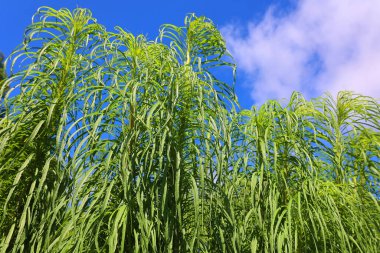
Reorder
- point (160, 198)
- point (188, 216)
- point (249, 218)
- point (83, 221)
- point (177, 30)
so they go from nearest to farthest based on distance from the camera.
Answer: point (83, 221)
point (160, 198)
point (188, 216)
point (249, 218)
point (177, 30)

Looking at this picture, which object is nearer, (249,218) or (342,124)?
(249,218)

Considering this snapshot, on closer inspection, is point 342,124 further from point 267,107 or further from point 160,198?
point 160,198

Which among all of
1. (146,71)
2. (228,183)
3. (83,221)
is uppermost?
(146,71)

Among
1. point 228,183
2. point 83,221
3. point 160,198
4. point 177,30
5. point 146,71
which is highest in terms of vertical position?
point 177,30

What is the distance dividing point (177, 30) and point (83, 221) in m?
1.12

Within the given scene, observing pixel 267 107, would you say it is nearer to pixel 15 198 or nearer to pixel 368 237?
pixel 368 237

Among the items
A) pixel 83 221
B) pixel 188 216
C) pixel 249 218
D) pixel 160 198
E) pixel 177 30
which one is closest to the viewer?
pixel 83 221

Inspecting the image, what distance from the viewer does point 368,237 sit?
2223mm

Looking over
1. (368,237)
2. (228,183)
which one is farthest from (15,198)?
(368,237)

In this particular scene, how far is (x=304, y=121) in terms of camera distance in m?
2.52

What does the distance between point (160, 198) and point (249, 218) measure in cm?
54

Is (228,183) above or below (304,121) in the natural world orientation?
below

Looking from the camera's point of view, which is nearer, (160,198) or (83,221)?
(83,221)

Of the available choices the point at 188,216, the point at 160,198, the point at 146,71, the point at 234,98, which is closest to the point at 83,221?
the point at 160,198
